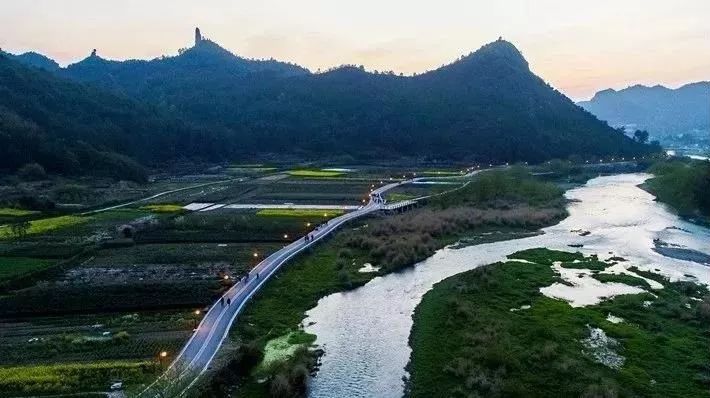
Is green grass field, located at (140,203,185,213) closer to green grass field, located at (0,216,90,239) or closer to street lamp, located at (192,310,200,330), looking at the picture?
green grass field, located at (0,216,90,239)

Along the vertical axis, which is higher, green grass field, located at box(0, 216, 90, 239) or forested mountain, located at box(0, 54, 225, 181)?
forested mountain, located at box(0, 54, 225, 181)

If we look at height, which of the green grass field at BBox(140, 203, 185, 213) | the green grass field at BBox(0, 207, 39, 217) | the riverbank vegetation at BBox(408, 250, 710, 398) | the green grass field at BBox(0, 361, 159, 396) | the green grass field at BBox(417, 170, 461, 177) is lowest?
the riverbank vegetation at BBox(408, 250, 710, 398)

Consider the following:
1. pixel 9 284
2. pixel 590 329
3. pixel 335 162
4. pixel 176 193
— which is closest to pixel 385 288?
pixel 590 329

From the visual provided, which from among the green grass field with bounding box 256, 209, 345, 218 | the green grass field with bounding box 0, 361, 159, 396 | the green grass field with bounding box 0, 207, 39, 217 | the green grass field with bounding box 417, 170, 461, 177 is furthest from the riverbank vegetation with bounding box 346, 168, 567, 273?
the green grass field with bounding box 0, 207, 39, 217

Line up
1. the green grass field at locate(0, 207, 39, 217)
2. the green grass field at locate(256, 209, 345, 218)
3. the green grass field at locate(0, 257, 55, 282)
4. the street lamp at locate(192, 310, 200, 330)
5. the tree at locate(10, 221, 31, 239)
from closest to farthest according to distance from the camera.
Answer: the street lamp at locate(192, 310, 200, 330)
the green grass field at locate(0, 257, 55, 282)
the tree at locate(10, 221, 31, 239)
the green grass field at locate(0, 207, 39, 217)
the green grass field at locate(256, 209, 345, 218)

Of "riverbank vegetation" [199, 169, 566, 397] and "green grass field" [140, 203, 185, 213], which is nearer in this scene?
"riverbank vegetation" [199, 169, 566, 397]

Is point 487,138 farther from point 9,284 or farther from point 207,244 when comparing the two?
point 9,284

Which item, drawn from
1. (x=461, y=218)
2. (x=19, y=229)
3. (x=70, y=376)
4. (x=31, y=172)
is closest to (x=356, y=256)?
(x=461, y=218)

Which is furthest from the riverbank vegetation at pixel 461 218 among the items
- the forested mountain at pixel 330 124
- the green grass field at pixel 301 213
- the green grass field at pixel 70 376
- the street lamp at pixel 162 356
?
the forested mountain at pixel 330 124

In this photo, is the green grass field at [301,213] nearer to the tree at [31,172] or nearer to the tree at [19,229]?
the tree at [19,229]
